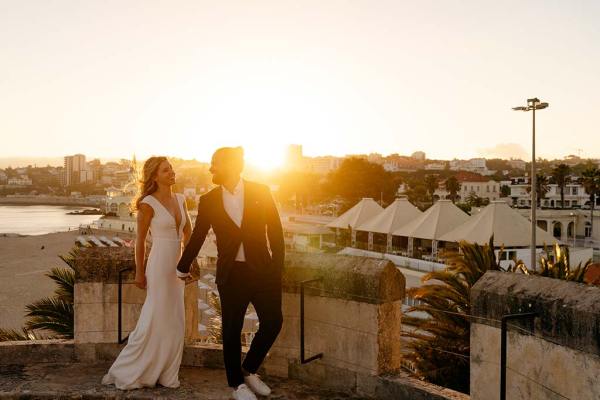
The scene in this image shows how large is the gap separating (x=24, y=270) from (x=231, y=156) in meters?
48.9

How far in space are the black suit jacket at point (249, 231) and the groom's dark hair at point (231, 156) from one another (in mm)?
144

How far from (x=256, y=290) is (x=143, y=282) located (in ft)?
3.34

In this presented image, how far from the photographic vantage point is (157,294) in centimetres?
445

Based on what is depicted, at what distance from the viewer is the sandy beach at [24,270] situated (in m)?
30.2

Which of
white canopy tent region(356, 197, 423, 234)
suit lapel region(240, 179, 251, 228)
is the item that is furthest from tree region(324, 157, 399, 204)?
suit lapel region(240, 179, 251, 228)

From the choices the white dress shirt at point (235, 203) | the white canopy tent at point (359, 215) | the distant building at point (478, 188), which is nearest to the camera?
the white dress shirt at point (235, 203)

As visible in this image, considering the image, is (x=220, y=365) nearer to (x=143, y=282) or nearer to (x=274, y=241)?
(x=143, y=282)

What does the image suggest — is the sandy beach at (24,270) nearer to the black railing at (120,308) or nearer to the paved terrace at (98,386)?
the paved terrace at (98,386)

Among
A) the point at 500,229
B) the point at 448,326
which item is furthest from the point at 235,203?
the point at 500,229

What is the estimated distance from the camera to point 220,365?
5.02 meters

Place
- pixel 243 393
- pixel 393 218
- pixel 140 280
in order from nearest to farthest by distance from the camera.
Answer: pixel 243 393 → pixel 140 280 → pixel 393 218

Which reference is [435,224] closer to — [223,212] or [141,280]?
[141,280]

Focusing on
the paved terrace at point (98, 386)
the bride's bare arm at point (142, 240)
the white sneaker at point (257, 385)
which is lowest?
the paved terrace at point (98, 386)

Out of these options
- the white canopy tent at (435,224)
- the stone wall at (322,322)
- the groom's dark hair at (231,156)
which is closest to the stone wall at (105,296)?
the stone wall at (322,322)
